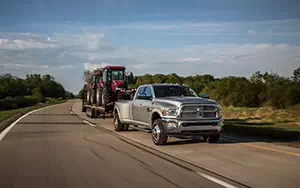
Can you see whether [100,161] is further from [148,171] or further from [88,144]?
[88,144]

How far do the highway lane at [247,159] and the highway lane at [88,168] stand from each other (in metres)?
0.65

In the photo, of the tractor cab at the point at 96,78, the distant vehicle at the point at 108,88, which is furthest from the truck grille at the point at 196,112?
the tractor cab at the point at 96,78

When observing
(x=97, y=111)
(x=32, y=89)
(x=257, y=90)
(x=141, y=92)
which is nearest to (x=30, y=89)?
(x=32, y=89)

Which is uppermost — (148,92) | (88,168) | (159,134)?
(148,92)

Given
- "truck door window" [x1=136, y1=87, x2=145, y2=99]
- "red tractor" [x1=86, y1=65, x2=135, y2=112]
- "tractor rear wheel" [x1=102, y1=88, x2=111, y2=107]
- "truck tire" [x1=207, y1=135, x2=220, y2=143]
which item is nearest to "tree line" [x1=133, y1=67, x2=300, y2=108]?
"red tractor" [x1=86, y1=65, x2=135, y2=112]

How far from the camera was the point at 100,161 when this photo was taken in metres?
8.92

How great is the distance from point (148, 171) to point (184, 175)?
32.4 inches

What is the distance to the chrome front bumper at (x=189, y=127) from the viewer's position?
11.0 metres

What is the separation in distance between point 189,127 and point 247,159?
2.44m

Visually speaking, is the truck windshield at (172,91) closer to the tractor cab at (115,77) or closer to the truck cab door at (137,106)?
the truck cab door at (137,106)

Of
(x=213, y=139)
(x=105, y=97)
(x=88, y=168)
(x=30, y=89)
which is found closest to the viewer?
(x=88, y=168)

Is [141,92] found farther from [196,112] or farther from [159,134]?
[196,112]

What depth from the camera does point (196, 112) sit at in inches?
438

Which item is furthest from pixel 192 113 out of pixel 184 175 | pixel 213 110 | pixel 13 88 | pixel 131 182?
pixel 13 88
